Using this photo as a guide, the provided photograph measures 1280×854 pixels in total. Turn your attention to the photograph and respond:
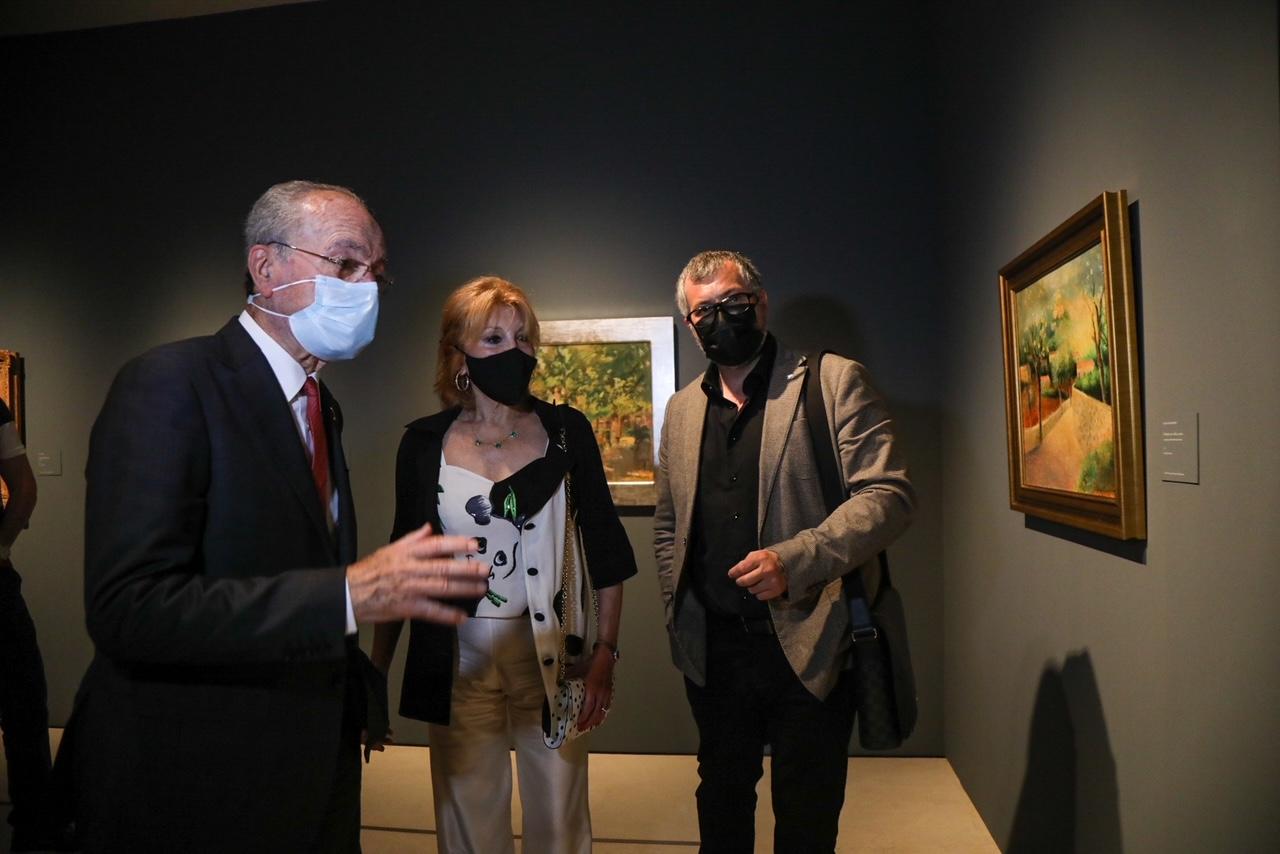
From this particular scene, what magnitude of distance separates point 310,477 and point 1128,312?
1680mm

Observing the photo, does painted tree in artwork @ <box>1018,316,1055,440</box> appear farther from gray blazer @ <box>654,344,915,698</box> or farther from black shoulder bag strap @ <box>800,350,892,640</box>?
black shoulder bag strap @ <box>800,350,892,640</box>

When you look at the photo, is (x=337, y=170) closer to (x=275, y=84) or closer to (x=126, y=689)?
(x=275, y=84)

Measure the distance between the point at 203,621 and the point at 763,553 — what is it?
47.1 inches

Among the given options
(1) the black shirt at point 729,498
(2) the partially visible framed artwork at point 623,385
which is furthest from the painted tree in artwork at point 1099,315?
(2) the partially visible framed artwork at point 623,385

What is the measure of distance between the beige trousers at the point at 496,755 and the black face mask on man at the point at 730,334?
879mm

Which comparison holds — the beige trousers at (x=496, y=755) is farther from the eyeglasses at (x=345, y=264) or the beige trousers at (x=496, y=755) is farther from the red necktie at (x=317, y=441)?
the eyeglasses at (x=345, y=264)

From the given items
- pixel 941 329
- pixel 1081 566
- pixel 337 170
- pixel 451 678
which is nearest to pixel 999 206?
pixel 941 329

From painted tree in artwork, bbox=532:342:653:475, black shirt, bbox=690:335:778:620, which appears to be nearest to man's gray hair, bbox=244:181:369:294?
black shirt, bbox=690:335:778:620

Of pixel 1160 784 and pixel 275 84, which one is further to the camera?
pixel 275 84

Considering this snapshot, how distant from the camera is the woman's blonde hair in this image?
2.35 metres

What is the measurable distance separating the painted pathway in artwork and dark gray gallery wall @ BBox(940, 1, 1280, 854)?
165 mm

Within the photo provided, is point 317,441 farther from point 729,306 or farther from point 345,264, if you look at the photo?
point 729,306

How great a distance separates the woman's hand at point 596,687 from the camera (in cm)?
227

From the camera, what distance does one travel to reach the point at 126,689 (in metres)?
1.44
